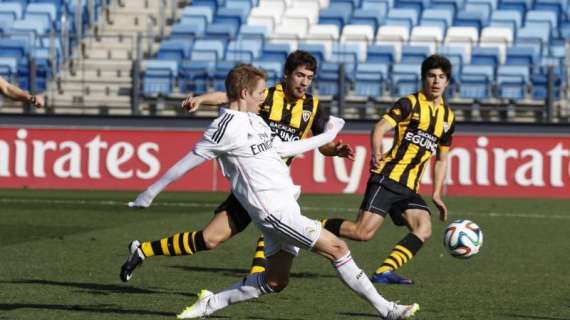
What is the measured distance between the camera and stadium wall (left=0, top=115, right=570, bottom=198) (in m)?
22.8

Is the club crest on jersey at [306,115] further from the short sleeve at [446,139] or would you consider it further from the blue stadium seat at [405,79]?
the blue stadium seat at [405,79]

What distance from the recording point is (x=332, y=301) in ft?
31.2

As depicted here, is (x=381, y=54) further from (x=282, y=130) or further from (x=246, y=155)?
(x=246, y=155)

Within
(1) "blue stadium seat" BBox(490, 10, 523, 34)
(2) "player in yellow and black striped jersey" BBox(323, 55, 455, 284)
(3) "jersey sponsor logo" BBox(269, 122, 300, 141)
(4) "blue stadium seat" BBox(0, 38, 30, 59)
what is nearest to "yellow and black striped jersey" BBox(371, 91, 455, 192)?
(2) "player in yellow and black striped jersey" BBox(323, 55, 455, 284)

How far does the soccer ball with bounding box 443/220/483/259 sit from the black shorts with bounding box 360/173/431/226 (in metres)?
0.34

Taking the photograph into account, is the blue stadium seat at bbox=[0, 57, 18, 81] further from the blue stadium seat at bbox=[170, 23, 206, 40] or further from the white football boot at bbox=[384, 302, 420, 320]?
the white football boot at bbox=[384, 302, 420, 320]

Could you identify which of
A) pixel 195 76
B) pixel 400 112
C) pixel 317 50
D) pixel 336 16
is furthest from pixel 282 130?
pixel 336 16

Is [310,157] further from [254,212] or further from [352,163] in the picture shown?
[254,212]

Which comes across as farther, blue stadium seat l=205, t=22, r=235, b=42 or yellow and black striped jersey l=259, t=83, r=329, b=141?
blue stadium seat l=205, t=22, r=235, b=42

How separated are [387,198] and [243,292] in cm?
298

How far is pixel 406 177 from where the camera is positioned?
1088 cm

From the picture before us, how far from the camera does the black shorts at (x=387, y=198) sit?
424 inches

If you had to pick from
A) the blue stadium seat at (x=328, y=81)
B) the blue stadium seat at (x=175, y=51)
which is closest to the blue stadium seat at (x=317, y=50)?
the blue stadium seat at (x=328, y=81)

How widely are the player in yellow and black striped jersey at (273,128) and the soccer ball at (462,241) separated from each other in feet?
4.84
